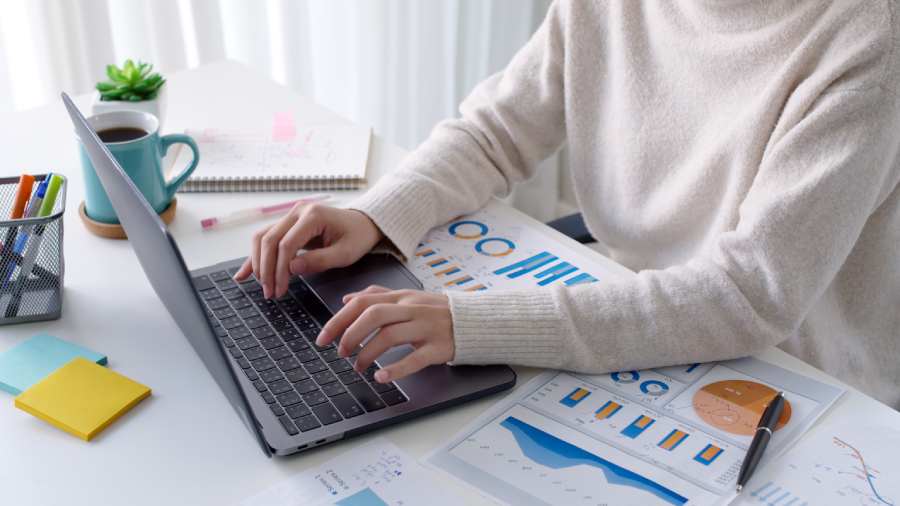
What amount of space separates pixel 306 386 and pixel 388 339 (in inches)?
3.2

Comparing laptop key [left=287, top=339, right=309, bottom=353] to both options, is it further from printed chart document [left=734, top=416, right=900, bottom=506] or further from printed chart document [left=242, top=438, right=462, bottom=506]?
printed chart document [left=734, top=416, right=900, bottom=506]

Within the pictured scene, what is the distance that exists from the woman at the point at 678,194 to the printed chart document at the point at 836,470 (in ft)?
0.40

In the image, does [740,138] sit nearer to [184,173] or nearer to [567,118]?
[567,118]

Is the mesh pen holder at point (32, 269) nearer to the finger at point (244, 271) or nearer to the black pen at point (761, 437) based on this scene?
the finger at point (244, 271)

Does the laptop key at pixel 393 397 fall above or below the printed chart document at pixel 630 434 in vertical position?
above

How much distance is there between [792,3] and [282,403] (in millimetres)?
636

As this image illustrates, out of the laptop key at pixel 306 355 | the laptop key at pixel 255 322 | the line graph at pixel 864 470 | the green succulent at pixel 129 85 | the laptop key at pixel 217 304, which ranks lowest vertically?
the line graph at pixel 864 470

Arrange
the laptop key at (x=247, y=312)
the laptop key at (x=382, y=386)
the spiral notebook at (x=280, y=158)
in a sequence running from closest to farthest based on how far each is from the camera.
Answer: the laptop key at (x=382, y=386) → the laptop key at (x=247, y=312) → the spiral notebook at (x=280, y=158)

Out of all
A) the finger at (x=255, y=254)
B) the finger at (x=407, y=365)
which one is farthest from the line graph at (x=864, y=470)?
the finger at (x=255, y=254)

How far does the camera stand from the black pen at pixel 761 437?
0.73 m

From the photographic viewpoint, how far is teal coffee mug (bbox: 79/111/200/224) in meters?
1.04

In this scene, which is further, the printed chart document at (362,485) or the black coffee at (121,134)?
the black coffee at (121,134)

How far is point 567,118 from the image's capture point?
123 centimetres

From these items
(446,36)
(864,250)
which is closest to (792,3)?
(864,250)
